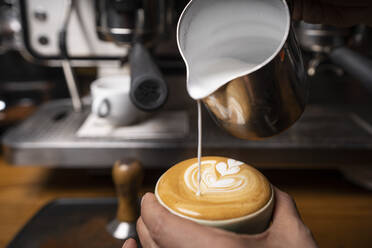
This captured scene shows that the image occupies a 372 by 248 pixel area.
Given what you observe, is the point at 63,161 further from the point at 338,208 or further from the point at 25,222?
the point at 338,208

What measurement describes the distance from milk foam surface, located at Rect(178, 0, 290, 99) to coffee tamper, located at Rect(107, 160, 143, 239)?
0.79 ft

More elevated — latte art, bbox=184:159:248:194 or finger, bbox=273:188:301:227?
latte art, bbox=184:159:248:194

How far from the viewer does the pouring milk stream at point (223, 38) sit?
13.4 inches

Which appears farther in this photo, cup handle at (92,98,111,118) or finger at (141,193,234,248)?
cup handle at (92,98,111,118)

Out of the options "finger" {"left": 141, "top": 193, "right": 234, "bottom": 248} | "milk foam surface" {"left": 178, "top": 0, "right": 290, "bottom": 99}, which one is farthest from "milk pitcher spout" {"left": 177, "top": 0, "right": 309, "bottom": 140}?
"finger" {"left": 141, "top": 193, "right": 234, "bottom": 248}

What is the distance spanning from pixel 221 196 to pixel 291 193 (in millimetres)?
400

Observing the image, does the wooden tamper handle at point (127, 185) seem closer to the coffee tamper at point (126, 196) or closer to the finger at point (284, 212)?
the coffee tamper at point (126, 196)

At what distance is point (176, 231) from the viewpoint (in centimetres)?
31

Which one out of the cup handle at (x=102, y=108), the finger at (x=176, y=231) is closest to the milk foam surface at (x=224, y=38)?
the finger at (x=176, y=231)

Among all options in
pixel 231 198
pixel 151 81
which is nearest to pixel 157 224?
pixel 231 198

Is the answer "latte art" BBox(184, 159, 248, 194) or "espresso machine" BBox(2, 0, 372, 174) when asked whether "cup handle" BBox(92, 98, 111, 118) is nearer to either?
"espresso machine" BBox(2, 0, 372, 174)

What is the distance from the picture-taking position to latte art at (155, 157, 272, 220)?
1.07 feet

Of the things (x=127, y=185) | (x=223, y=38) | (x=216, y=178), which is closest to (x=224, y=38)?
(x=223, y=38)

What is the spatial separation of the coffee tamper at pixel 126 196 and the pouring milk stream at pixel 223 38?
214 mm
